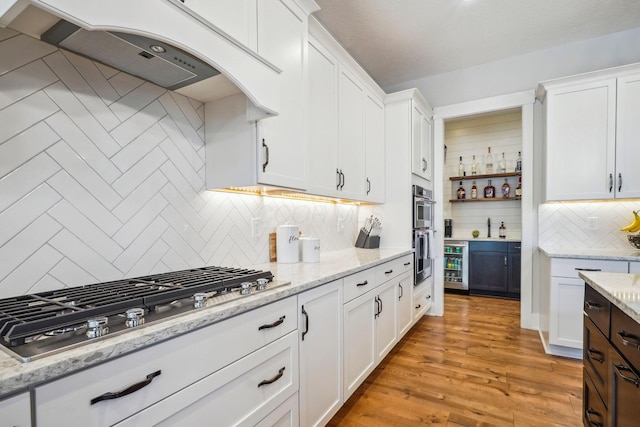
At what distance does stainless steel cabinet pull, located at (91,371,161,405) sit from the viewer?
72 centimetres

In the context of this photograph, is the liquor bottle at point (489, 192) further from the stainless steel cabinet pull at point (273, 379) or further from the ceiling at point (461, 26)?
the stainless steel cabinet pull at point (273, 379)

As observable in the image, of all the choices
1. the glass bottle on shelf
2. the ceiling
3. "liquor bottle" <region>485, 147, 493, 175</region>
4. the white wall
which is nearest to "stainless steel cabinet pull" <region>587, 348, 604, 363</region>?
the ceiling

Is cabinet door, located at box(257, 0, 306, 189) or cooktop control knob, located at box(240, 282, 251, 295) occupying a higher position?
cabinet door, located at box(257, 0, 306, 189)

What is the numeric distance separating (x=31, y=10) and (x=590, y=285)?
2.41 metres

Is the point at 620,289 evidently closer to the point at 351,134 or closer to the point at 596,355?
the point at 596,355

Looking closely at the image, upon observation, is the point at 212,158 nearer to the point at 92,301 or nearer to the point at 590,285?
the point at 92,301

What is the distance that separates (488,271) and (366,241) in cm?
261

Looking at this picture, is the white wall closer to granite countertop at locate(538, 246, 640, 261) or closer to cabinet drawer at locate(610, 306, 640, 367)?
granite countertop at locate(538, 246, 640, 261)

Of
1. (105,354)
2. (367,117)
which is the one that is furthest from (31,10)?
(367,117)

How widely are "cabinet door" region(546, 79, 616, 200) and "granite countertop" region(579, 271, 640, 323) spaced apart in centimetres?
169

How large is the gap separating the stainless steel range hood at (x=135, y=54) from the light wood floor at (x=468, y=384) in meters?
2.00

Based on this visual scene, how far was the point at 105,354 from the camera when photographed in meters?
0.70

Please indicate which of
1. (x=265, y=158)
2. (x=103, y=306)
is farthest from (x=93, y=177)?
(x=265, y=158)

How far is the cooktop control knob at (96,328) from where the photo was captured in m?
0.73
